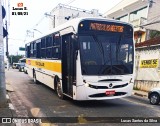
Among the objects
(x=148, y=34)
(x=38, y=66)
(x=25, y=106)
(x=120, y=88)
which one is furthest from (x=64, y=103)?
(x=148, y=34)

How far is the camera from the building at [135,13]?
30.7m

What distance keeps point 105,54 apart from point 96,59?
1.38 feet

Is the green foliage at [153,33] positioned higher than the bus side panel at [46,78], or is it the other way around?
the green foliage at [153,33]

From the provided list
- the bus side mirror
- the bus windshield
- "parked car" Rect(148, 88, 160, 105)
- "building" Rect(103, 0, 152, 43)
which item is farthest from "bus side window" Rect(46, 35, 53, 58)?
"building" Rect(103, 0, 152, 43)

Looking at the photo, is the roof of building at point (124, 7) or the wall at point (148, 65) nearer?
the wall at point (148, 65)

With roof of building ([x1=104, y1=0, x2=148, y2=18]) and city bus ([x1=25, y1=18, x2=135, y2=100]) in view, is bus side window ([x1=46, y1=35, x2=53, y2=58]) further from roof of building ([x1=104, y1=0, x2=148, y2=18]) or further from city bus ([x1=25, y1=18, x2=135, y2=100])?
roof of building ([x1=104, y1=0, x2=148, y2=18])

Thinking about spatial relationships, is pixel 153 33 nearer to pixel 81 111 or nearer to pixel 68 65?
pixel 68 65

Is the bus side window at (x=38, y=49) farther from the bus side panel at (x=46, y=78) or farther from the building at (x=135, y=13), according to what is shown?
the building at (x=135, y=13)

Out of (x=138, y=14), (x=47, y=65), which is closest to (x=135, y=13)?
(x=138, y=14)

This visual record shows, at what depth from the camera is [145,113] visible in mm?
9594

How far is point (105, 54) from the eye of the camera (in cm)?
1018

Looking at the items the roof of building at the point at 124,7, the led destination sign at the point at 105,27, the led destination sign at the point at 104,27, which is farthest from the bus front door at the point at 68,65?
the roof of building at the point at 124,7

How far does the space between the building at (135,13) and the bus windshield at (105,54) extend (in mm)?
20105

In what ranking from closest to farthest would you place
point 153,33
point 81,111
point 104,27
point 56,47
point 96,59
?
point 81,111 → point 96,59 → point 104,27 → point 56,47 → point 153,33
